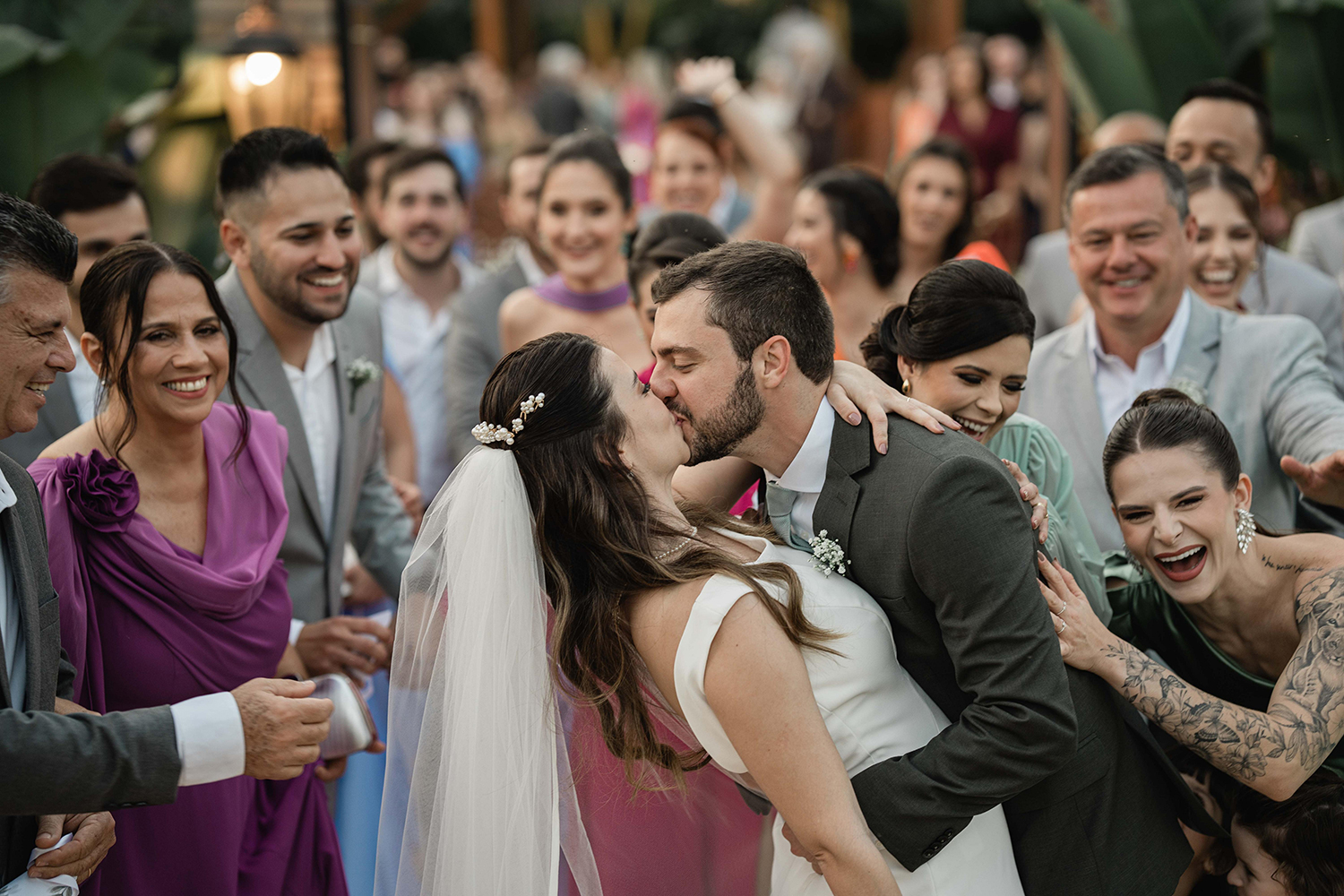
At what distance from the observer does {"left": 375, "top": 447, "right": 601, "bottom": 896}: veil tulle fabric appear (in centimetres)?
256

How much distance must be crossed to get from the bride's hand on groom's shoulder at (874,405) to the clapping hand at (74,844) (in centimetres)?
192

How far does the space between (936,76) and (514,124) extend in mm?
5233

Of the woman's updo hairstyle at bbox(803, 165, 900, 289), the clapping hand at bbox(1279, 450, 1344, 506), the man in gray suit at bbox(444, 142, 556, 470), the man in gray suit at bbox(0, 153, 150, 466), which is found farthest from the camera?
the man in gray suit at bbox(444, 142, 556, 470)

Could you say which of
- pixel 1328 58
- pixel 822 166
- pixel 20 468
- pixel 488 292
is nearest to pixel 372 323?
pixel 488 292

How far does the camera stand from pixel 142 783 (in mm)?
2227

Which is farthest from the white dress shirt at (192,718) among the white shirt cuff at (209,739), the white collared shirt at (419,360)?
the white collared shirt at (419,360)

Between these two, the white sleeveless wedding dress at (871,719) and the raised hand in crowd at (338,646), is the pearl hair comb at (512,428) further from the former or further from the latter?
the raised hand in crowd at (338,646)

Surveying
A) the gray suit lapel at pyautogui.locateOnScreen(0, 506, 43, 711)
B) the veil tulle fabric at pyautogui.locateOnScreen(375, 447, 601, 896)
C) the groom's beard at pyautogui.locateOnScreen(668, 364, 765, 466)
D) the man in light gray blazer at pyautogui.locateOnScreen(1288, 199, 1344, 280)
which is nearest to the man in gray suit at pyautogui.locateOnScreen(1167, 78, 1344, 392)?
the man in light gray blazer at pyautogui.locateOnScreen(1288, 199, 1344, 280)

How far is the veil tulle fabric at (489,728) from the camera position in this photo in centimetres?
256

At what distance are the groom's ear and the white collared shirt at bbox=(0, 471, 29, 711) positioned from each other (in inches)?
64.7

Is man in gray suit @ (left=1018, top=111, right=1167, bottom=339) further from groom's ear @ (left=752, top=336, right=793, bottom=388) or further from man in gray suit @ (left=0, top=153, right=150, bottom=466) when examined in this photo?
man in gray suit @ (left=0, top=153, right=150, bottom=466)

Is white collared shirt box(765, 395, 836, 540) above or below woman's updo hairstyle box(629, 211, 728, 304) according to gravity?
below

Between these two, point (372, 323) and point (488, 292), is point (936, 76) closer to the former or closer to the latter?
point (488, 292)

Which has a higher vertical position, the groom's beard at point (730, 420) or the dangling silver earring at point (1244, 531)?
the groom's beard at point (730, 420)
